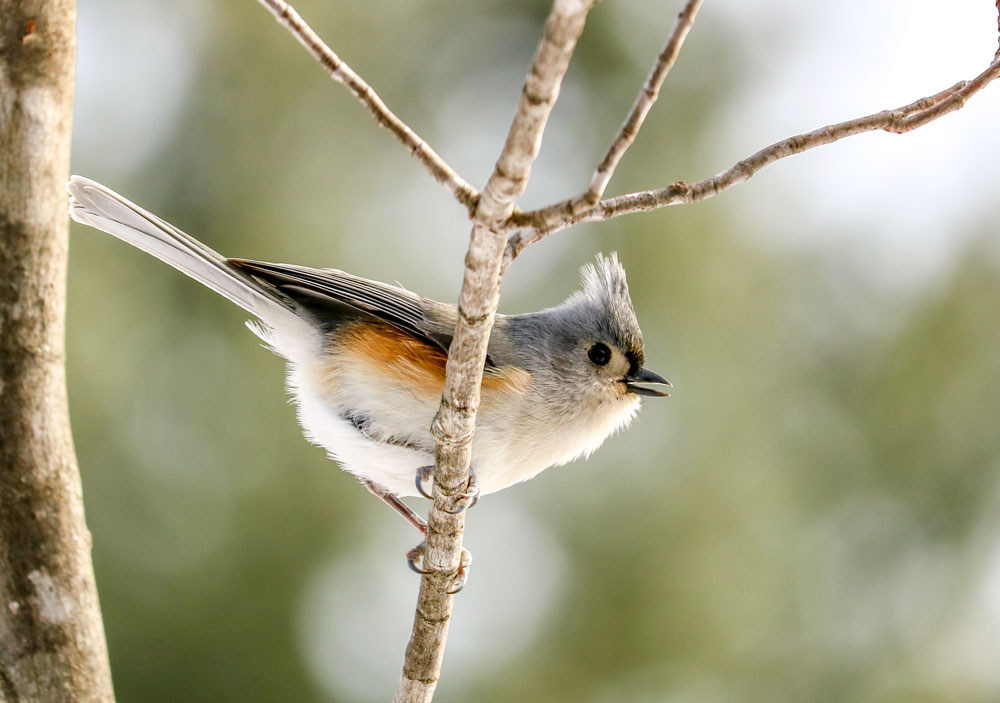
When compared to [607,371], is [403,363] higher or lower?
lower

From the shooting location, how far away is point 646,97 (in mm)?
1676

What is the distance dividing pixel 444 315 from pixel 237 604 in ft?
14.0

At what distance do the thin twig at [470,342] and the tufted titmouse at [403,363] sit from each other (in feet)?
1.14

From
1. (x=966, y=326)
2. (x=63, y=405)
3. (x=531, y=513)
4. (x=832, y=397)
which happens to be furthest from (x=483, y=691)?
(x=63, y=405)

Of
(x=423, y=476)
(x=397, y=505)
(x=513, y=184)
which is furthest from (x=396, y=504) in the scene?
(x=513, y=184)

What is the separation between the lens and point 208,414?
22.9ft

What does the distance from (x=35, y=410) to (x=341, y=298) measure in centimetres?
138

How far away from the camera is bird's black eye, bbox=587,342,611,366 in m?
3.37

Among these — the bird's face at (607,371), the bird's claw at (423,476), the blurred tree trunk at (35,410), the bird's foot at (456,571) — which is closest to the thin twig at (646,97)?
the blurred tree trunk at (35,410)

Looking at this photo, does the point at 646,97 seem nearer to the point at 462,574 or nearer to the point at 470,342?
the point at 470,342

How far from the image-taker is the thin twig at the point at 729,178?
70.8 inches

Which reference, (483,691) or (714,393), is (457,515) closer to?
(483,691)

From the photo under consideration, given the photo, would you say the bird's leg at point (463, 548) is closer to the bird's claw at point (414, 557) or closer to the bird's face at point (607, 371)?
the bird's claw at point (414, 557)

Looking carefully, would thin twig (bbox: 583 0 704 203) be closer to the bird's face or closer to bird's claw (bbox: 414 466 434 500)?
bird's claw (bbox: 414 466 434 500)
